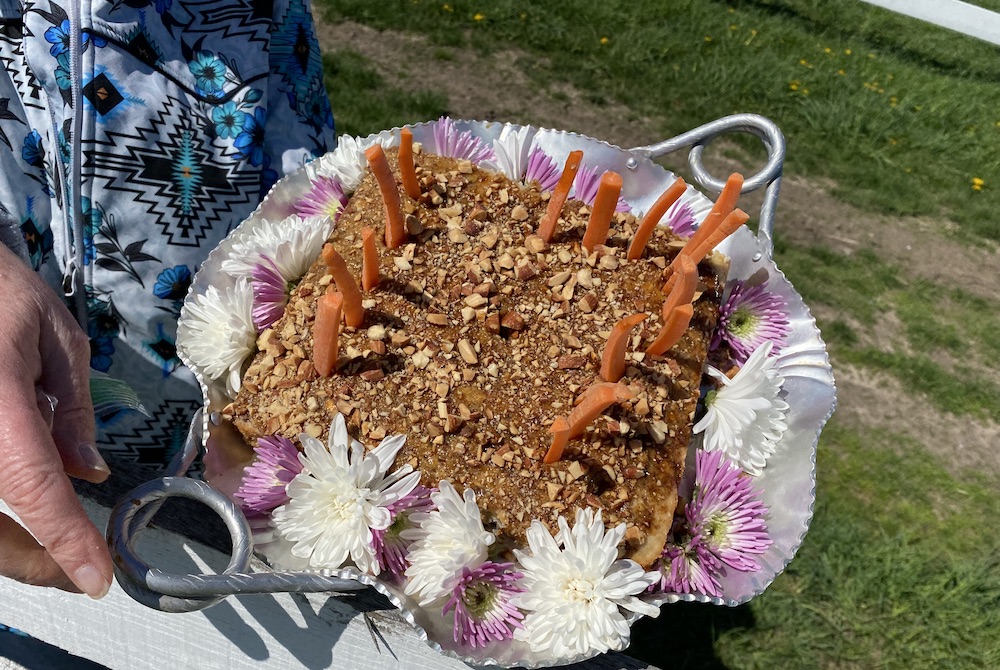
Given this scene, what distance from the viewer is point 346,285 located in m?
0.76

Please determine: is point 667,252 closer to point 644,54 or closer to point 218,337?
point 218,337

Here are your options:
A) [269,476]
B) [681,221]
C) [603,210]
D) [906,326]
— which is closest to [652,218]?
[603,210]

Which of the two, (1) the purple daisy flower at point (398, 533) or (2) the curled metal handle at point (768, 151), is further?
(2) the curled metal handle at point (768, 151)

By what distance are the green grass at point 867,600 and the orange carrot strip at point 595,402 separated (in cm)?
111

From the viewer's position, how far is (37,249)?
0.92m

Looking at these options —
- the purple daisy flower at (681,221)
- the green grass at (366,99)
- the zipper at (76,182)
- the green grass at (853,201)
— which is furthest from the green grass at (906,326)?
the zipper at (76,182)

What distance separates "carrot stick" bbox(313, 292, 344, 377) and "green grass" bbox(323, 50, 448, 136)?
2000 millimetres

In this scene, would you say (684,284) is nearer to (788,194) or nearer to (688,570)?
(688,570)

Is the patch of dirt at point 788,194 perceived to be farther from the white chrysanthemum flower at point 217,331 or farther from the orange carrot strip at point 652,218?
the white chrysanthemum flower at point 217,331

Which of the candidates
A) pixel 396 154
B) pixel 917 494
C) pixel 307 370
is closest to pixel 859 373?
pixel 917 494

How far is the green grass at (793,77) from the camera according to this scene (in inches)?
120

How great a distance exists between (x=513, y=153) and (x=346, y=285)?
1.20ft

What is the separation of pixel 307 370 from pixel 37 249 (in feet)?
1.36

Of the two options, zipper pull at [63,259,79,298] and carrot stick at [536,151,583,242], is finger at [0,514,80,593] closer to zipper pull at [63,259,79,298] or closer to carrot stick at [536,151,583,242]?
zipper pull at [63,259,79,298]
